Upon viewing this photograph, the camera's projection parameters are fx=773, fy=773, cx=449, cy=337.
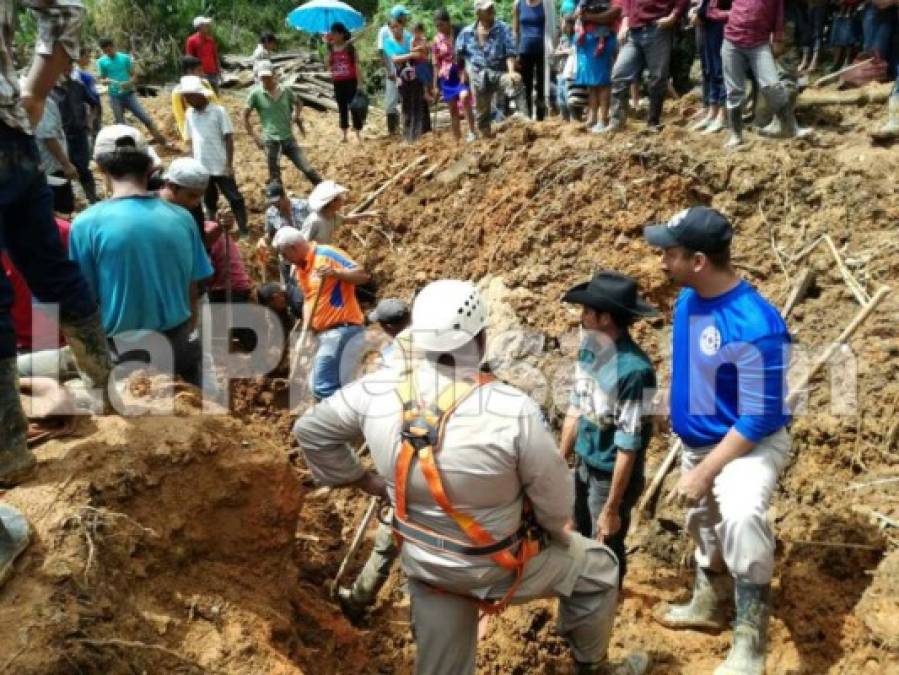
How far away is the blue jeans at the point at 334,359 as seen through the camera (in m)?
6.54

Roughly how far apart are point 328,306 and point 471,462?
3.94 metres

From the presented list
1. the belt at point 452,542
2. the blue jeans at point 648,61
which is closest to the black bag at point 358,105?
the blue jeans at point 648,61

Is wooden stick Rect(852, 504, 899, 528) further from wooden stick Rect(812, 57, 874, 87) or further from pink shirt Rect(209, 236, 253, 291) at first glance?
wooden stick Rect(812, 57, 874, 87)

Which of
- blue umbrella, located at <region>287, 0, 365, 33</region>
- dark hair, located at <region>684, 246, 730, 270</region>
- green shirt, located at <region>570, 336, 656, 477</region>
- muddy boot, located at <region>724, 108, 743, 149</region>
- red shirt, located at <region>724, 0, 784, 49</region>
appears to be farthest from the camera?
blue umbrella, located at <region>287, 0, 365, 33</region>

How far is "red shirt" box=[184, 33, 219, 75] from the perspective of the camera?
44.8 ft

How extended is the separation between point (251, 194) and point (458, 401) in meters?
9.84

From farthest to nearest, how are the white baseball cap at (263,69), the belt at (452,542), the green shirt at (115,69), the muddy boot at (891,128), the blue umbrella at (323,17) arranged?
the blue umbrella at (323,17) → the green shirt at (115,69) → the white baseball cap at (263,69) → the muddy boot at (891,128) → the belt at (452,542)

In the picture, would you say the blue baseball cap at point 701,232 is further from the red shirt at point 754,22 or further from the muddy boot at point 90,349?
the red shirt at point 754,22

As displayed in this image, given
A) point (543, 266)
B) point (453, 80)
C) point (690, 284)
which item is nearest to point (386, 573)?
point (690, 284)

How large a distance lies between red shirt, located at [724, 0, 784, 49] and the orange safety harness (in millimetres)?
5856

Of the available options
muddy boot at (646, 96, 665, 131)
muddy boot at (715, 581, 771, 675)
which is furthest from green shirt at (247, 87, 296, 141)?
muddy boot at (715, 581, 771, 675)

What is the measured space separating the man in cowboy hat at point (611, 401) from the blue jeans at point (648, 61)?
16.6 ft

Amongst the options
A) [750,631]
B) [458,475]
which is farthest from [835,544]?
[458,475]

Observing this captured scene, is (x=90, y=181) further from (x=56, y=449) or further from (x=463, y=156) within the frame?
(x=56, y=449)
